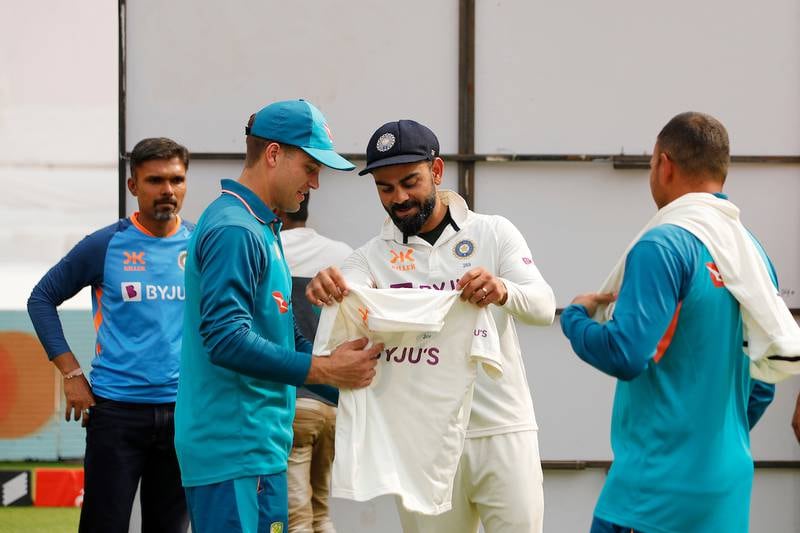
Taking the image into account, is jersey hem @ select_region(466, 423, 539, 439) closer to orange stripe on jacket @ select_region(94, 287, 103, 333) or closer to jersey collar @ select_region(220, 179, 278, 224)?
jersey collar @ select_region(220, 179, 278, 224)

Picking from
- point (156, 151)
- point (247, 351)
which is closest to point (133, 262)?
point (156, 151)

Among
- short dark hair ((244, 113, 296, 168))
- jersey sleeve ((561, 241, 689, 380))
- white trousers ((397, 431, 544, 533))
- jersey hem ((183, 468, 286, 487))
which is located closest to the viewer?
jersey sleeve ((561, 241, 689, 380))

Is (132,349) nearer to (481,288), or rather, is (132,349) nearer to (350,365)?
(350,365)

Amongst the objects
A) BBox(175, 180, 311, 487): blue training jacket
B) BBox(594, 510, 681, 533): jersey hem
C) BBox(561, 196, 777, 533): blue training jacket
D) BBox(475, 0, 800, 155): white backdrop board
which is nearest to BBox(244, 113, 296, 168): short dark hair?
BBox(175, 180, 311, 487): blue training jacket

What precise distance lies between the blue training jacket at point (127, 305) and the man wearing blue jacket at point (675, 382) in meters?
2.14

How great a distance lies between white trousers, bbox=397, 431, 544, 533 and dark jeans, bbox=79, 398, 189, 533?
1346 millimetres

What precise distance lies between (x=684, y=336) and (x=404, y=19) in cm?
305

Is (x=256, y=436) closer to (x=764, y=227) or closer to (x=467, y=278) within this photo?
(x=467, y=278)

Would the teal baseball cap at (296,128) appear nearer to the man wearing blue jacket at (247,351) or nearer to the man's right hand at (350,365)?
the man wearing blue jacket at (247,351)

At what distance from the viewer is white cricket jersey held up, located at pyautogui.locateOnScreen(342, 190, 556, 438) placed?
3617mm

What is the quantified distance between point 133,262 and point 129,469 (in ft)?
2.78

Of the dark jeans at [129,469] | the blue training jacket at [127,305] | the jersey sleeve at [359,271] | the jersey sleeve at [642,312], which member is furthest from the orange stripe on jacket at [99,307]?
the jersey sleeve at [642,312]

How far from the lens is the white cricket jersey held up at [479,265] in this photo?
3617mm

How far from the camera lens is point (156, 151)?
480 cm
